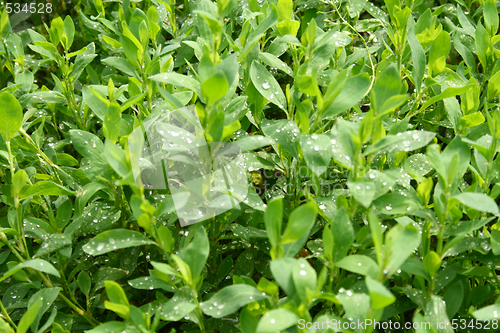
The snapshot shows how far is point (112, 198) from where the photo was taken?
45.6 inches

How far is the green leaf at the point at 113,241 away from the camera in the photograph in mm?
919

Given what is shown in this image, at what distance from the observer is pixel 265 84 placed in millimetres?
1146

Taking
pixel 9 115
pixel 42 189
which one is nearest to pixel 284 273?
pixel 42 189

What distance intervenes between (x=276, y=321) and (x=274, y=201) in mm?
201

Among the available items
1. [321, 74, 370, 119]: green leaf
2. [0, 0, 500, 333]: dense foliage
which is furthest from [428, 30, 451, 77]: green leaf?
[321, 74, 370, 119]: green leaf

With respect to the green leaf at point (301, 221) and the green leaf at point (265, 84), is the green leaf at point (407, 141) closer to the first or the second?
the green leaf at point (301, 221)

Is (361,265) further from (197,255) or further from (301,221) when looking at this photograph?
(197,255)

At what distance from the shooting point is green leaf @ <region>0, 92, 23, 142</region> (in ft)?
3.46

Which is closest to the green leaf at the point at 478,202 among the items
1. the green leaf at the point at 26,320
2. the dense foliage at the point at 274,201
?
the dense foliage at the point at 274,201

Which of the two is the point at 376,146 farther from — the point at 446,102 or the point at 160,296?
the point at 160,296

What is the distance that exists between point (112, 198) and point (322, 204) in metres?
0.53

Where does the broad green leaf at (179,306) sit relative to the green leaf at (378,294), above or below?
below

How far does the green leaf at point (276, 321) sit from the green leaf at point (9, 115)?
2.52 ft

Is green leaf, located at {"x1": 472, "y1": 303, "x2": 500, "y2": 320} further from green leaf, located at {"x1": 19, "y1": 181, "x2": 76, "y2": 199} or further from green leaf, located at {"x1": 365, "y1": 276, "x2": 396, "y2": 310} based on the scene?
green leaf, located at {"x1": 19, "y1": 181, "x2": 76, "y2": 199}
